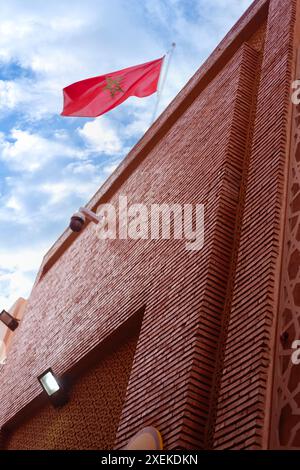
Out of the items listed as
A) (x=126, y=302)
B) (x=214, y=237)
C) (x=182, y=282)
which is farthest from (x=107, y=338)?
(x=214, y=237)

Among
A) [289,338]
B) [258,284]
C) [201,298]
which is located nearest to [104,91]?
[201,298]

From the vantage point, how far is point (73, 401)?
6.07 metres

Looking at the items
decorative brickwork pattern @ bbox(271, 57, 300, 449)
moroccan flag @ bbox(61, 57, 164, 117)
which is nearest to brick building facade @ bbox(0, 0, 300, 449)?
decorative brickwork pattern @ bbox(271, 57, 300, 449)

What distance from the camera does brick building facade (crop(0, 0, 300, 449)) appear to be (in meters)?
3.45

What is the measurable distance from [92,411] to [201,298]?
6.71 ft

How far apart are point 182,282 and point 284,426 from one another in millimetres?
2005

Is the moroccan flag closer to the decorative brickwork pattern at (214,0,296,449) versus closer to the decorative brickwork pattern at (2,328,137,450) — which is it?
the decorative brickwork pattern at (214,0,296,449)

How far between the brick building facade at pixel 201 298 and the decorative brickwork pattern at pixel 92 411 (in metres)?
0.02

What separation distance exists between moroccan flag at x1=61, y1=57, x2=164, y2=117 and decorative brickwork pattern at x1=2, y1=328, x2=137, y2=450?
4.15 metres

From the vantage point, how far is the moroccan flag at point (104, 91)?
845cm

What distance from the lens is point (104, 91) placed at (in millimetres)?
8555

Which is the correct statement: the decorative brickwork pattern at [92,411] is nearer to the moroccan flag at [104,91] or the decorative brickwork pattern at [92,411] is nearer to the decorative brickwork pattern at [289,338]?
the decorative brickwork pattern at [289,338]

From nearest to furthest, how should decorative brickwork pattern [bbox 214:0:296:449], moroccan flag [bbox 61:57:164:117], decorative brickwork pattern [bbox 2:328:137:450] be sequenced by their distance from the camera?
decorative brickwork pattern [bbox 214:0:296:449] → decorative brickwork pattern [bbox 2:328:137:450] → moroccan flag [bbox 61:57:164:117]
